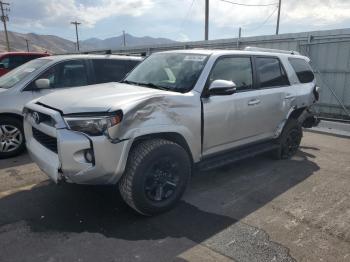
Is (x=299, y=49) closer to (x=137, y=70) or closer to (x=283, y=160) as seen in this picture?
(x=283, y=160)

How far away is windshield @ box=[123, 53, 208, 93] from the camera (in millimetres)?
3980

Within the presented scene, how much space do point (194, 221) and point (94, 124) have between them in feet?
4.87

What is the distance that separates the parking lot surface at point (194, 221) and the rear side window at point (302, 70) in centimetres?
179

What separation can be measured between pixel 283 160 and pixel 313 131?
10.5ft

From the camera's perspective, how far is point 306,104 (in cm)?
586

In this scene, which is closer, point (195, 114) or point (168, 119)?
point (168, 119)

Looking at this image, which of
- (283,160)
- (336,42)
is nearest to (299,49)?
(336,42)

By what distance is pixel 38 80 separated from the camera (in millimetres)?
5473

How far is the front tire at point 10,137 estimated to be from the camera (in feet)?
17.9

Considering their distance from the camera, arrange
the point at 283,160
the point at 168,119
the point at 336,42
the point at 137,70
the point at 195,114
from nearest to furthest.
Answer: the point at 168,119 → the point at 195,114 → the point at 137,70 → the point at 283,160 → the point at 336,42

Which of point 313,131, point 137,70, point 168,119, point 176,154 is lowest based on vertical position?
point 313,131

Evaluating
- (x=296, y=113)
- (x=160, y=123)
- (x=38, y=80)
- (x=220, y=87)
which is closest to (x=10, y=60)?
(x=38, y=80)

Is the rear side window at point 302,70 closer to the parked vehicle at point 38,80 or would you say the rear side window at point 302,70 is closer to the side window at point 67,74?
the parked vehicle at point 38,80

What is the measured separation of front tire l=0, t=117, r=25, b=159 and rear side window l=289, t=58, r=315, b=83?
4827 millimetres
